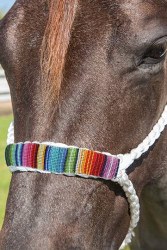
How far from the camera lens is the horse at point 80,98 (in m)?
2.14

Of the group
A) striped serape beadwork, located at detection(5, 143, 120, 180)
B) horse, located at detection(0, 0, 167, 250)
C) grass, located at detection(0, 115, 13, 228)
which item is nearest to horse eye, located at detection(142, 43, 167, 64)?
horse, located at detection(0, 0, 167, 250)

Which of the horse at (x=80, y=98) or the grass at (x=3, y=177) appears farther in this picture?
the grass at (x=3, y=177)

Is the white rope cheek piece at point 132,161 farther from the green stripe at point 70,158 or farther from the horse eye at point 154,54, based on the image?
the horse eye at point 154,54

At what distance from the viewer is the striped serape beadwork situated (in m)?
2.16

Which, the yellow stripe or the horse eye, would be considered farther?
the horse eye

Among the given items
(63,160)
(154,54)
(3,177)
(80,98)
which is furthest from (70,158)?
(3,177)

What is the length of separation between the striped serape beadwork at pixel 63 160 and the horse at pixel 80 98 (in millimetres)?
33

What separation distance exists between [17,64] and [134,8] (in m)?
0.51

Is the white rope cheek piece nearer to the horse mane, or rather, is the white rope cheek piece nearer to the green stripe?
the green stripe

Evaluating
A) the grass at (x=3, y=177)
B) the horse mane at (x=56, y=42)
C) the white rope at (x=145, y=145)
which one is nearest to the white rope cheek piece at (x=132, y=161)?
the white rope at (x=145, y=145)

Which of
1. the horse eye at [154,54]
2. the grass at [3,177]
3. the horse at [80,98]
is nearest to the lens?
the horse at [80,98]

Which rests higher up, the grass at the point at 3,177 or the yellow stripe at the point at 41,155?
the yellow stripe at the point at 41,155

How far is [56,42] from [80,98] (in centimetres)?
24

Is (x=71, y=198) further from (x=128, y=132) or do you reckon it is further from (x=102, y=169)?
(x=128, y=132)
